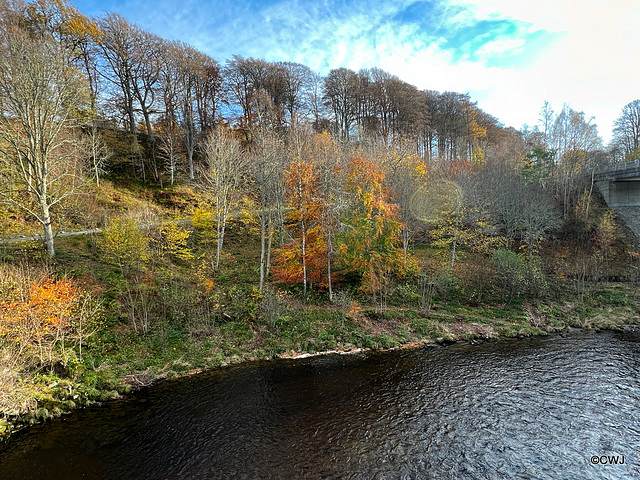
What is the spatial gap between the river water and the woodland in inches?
82.0

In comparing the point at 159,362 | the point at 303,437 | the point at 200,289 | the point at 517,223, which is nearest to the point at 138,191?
the point at 200,289

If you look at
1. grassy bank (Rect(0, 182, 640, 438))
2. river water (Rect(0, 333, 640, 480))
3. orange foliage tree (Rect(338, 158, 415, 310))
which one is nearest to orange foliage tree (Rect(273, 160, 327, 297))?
grassy bank (Rect(0, 182, 640, 438))

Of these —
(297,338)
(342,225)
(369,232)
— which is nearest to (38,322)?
(297,338)

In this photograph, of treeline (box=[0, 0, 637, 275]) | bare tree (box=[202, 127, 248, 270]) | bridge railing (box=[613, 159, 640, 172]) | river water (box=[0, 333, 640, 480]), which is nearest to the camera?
river water (box=[0, 333, 640, 480])

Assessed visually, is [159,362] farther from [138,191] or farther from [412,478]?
[138,191]

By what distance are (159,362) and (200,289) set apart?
19.5ft

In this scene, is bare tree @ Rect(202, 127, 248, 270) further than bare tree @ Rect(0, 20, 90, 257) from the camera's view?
Yes

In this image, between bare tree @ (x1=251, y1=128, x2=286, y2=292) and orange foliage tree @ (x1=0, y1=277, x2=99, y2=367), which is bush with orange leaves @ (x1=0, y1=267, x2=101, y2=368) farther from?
bare tree @ (x1=251, y1=128, x2=286, y2=292)

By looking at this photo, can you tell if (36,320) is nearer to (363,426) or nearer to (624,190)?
(363,426)

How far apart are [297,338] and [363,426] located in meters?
7.19

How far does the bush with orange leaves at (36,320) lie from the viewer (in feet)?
35.6

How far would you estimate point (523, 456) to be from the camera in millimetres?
8961
